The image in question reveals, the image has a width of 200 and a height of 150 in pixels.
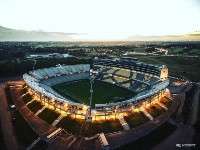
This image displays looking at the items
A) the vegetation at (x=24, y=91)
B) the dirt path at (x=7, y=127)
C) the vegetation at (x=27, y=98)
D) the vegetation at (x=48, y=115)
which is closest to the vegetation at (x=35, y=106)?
the vegetation at (x=48, y=115)

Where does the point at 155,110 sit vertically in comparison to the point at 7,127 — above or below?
above

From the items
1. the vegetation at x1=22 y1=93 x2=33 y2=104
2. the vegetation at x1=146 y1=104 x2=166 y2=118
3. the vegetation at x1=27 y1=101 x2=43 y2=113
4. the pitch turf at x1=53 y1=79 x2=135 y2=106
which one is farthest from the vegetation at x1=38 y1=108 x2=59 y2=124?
the vegetation at x1=146 y1=104 x2=166 y2=118

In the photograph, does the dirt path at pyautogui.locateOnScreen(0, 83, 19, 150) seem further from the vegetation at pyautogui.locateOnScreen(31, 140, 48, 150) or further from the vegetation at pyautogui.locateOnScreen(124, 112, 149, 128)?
the vegetation at pyautogui.locateOnScreen(124, 112, 149, 128)

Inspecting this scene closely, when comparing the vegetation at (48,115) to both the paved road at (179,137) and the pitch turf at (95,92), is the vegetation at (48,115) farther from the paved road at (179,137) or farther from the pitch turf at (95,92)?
the paved road at (179,137)

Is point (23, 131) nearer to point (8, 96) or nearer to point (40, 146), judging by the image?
point (40, 146)

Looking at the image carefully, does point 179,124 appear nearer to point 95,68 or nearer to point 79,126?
point 79,126

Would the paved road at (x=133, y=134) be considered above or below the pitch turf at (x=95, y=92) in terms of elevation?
below

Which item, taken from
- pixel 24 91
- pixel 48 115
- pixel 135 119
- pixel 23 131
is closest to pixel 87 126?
pixel 48 115
